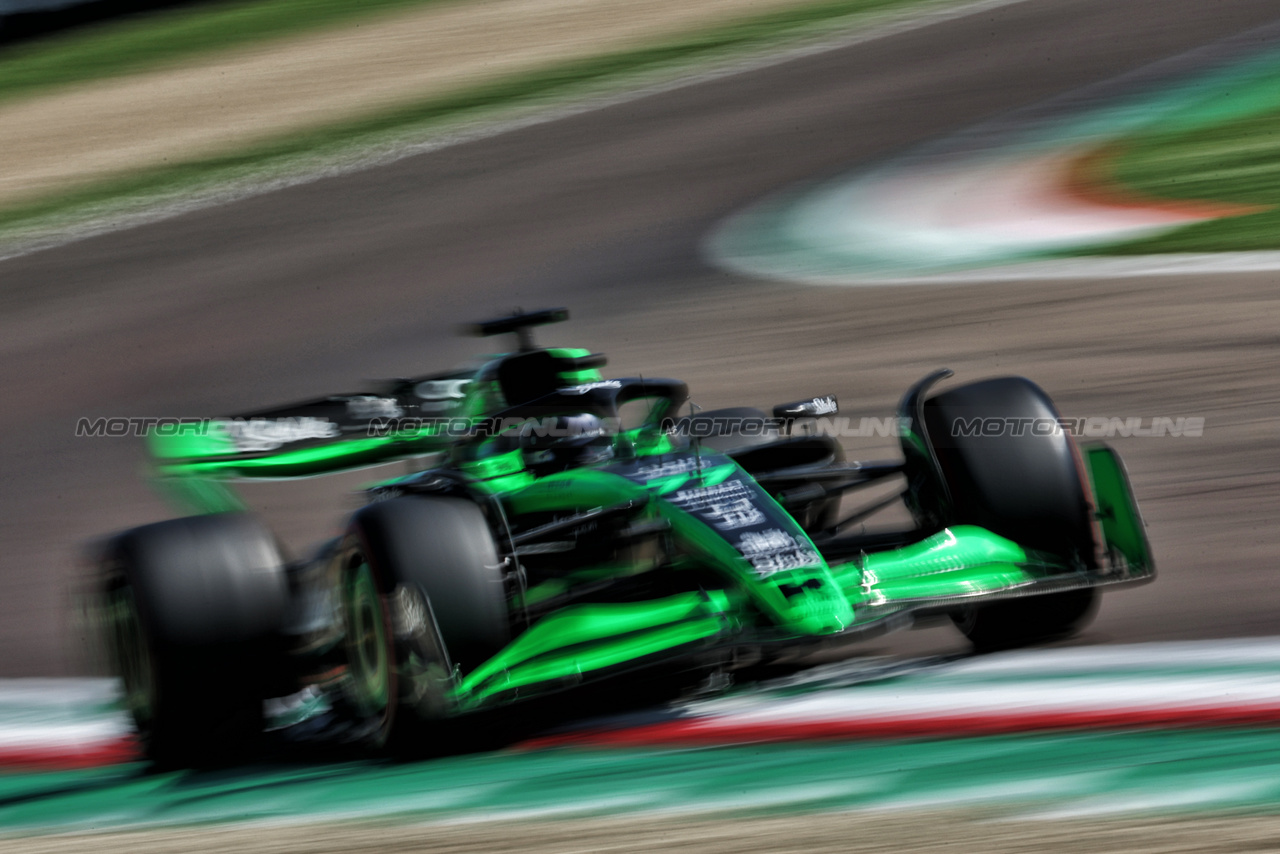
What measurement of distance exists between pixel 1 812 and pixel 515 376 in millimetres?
1986

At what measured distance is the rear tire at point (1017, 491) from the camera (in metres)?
4.95

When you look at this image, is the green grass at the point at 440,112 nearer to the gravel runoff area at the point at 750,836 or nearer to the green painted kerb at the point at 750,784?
the green painted kerb at the point at 750,784

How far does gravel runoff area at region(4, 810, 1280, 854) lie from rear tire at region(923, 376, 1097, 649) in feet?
4.86

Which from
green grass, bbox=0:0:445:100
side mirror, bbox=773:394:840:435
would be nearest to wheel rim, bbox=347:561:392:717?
side mirror, bbox=773:394:840:435

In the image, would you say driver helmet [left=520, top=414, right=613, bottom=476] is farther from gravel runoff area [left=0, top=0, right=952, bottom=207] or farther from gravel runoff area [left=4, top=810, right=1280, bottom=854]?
gravel runoff area [left=0, top=0, right=952, bottom=207]

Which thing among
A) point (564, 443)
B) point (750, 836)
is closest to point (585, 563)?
point (564, 443)

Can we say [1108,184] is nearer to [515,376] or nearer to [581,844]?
[515,376]

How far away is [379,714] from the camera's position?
4.71m

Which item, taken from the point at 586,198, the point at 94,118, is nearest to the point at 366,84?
the point at 94,118

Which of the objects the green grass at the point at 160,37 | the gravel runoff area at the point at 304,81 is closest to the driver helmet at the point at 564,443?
the gravel runoff area at the point at 304,81

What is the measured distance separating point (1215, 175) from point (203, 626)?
863cm

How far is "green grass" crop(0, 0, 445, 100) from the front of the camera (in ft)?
68.2

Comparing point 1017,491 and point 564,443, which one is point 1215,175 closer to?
point 1017,491

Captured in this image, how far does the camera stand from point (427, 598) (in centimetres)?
440
